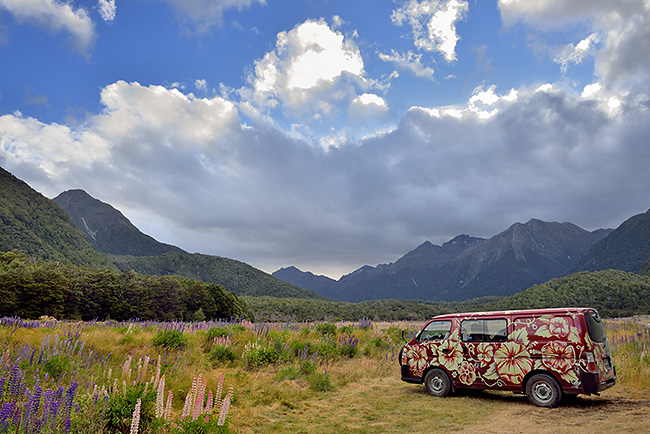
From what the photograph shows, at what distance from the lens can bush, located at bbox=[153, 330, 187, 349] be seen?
41.8 feet

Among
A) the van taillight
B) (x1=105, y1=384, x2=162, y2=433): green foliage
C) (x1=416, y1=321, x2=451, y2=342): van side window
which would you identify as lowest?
(x1=105, y1=384, x2=162, y2=433): green foliage

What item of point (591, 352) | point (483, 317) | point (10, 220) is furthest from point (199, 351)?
point (10, 220)

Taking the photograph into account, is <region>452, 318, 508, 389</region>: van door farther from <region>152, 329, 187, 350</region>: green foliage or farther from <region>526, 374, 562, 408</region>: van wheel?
<region>152, 329, 187, 350</region>: green foliage

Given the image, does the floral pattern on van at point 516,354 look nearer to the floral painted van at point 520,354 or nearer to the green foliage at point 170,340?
the floral painted van at point 520,354

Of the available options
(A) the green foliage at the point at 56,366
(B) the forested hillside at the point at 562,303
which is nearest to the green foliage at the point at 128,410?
(A) the green foliage at the point at 56,366

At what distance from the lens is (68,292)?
52875 millimetres

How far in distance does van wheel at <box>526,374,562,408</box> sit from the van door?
85 centimetres

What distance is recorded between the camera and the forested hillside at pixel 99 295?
47.2 m

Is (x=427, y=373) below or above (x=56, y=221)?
below

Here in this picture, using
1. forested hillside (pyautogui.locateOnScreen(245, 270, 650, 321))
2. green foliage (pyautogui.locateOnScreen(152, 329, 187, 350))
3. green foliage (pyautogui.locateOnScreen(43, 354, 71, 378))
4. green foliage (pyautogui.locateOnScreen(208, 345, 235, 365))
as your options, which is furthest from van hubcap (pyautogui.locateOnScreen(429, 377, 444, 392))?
forested hillside (pyautogui.locateOnScreen(245, 270, 650, 321))

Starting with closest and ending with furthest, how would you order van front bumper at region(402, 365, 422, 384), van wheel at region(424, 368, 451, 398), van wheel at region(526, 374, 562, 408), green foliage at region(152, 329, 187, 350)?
van wheel at region(526, 374, 562, 408) < van wheel at region(424, 368, 451, 398) < van front bumper at region(402, 365, 422, 384) < green foliage at region(152, 329, 187, 350)

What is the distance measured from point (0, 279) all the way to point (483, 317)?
59189 mm

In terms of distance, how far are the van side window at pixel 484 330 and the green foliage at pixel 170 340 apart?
980 cm

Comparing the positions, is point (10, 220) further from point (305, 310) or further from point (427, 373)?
point (427, 373)
